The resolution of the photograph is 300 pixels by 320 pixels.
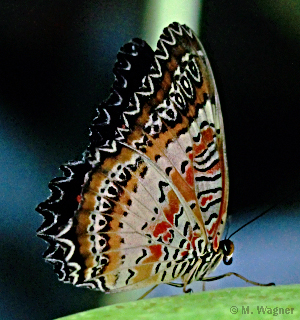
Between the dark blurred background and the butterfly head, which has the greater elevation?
the dark blurred background

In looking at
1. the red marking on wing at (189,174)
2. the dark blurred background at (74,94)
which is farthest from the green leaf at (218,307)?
the dark blurred background at (74,94)

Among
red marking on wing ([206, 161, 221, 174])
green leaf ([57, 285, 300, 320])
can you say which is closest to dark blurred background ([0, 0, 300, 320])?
red marking on wing ([206, 161, 221, 174])

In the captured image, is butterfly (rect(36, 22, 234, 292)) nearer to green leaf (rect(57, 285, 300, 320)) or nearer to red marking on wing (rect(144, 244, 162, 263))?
red marking on wing (rect(144, 244, 162, 263))

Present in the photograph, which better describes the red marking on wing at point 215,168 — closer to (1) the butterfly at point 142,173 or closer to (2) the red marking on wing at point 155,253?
(1) the butterfly at point 142,173

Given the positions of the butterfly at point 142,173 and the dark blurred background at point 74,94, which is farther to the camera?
the dark blurred background at point 74,94

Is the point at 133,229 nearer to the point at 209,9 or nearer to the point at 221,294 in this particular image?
the point at 221,294
